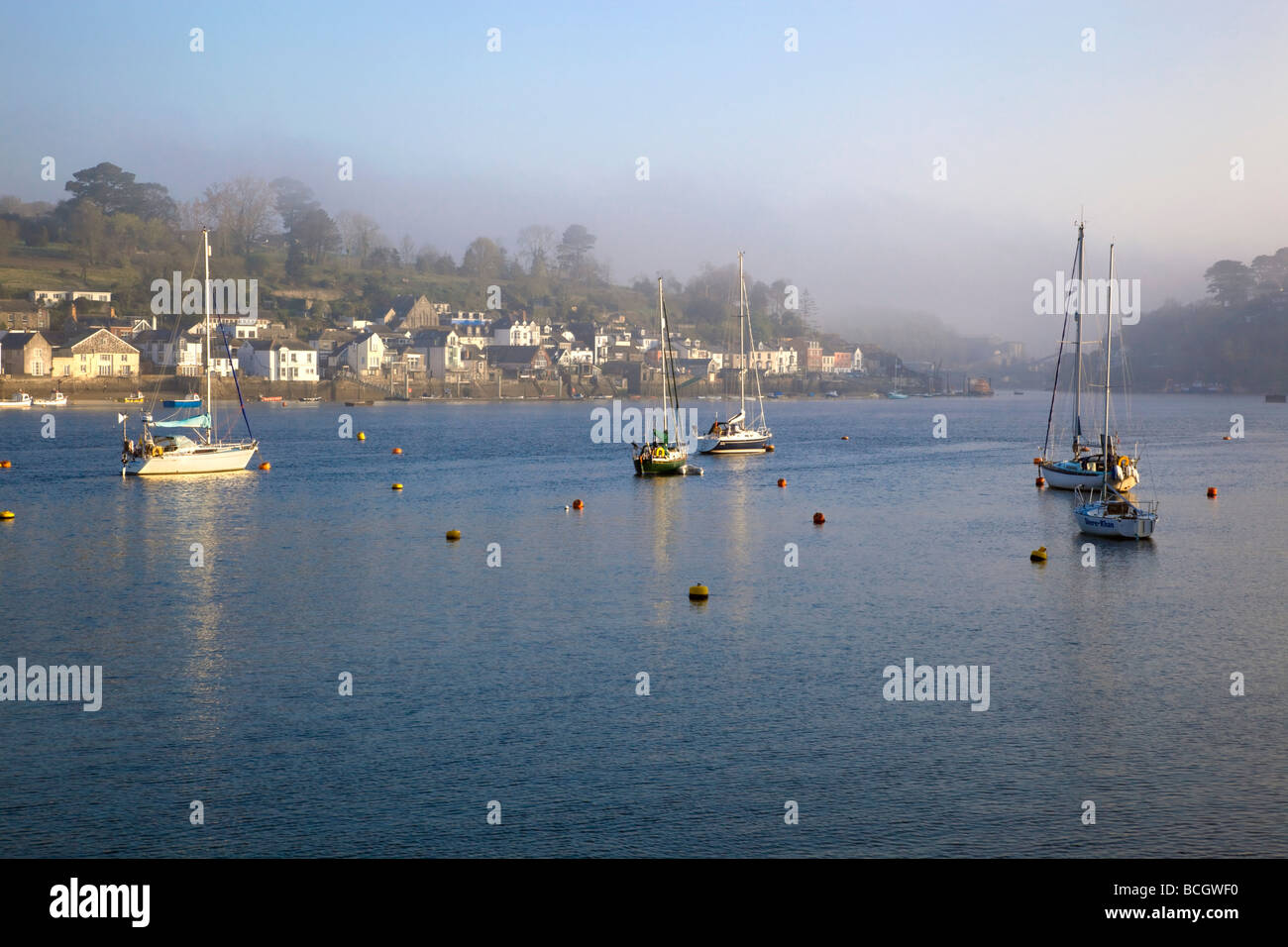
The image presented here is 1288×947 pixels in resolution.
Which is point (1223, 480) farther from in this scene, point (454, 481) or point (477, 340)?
point (477, 340)

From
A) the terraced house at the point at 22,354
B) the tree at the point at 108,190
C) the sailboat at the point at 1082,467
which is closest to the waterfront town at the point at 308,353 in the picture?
the terraced house at the point at 22,354

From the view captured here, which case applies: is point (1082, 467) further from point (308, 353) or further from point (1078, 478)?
point (308, 353)

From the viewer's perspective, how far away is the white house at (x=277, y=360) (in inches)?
5797

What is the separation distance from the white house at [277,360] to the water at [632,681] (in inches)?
4105

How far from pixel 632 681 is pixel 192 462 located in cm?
4066

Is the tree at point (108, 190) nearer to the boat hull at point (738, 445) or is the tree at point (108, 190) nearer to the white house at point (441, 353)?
the white house at point (441, 353)

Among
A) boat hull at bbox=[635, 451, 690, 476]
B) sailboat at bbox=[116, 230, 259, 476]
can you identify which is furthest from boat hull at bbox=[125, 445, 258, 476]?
boat hull at bbox=[635, 451, 690, 476]

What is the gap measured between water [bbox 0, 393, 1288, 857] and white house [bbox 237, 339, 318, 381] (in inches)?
4105

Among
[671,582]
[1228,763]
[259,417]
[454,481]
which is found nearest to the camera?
[1228,763]

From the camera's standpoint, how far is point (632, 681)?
20.2 metres
